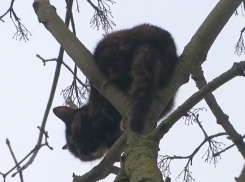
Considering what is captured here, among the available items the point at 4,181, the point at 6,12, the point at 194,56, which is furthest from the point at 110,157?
the point at 6,12

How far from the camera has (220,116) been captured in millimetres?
3256

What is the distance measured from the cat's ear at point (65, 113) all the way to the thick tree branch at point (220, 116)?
1.49m

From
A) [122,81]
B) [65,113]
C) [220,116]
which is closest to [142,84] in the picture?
[122,81]

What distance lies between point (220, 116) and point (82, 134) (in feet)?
5.14

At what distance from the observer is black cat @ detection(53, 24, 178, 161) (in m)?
3.04

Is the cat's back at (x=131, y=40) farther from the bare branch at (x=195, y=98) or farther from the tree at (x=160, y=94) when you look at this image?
the bare branch at (x=195, y=98)

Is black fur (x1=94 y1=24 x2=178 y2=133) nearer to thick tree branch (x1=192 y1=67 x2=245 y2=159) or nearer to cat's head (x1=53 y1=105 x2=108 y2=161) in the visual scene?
thick tree branch (x1=192 y1=67 x2=245 y2=159)

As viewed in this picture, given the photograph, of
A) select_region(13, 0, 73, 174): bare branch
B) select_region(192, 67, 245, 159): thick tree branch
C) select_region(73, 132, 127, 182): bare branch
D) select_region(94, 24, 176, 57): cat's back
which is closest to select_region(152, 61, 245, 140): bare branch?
select_region(73, 132, 127, 182): bare branch

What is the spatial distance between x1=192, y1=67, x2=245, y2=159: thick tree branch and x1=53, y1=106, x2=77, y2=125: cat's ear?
1487 millimetres

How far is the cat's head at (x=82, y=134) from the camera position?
4.34m

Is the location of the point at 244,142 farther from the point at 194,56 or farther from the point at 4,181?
the point at 4,181

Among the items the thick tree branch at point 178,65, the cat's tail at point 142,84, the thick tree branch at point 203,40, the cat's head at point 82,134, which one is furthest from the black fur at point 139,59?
the cat's head at point 82,134

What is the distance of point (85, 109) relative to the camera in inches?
171

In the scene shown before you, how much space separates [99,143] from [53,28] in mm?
1463
